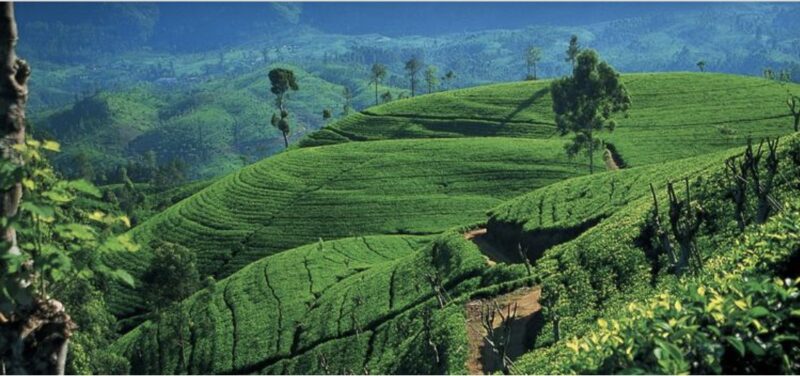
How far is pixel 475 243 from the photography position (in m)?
59.9

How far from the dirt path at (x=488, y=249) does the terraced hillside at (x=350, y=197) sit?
26821 millimetres

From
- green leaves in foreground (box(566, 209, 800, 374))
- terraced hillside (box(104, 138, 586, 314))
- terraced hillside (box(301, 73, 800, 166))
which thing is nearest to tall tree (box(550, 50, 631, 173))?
terraced hillside (box(104, 138, 586, 314))

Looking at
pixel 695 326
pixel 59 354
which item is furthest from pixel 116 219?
pixel 695 326

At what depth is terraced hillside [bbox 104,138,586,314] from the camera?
321 ft

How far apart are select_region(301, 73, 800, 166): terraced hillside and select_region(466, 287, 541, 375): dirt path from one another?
7020 cm

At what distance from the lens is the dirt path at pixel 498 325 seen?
109 ft

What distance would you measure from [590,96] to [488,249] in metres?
54.7

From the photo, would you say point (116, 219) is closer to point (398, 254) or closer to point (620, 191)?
point (620, 191)

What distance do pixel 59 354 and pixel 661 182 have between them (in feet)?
165

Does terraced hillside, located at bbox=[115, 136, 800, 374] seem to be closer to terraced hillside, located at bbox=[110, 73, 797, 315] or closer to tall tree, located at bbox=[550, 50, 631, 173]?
terraced hillside, located at bbox=[110, 73, 797, 315]

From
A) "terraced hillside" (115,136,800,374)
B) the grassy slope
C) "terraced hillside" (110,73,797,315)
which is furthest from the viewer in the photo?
"terraced hillside" (110,73,797,315)

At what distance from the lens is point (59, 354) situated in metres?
9.15

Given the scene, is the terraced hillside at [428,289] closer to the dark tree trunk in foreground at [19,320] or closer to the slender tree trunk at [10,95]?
the dark tree trunk in foreground at [19,320]

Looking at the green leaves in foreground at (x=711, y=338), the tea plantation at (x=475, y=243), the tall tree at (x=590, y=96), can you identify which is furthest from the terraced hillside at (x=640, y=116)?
the green leaves in foreground at (x=711, y=338)
